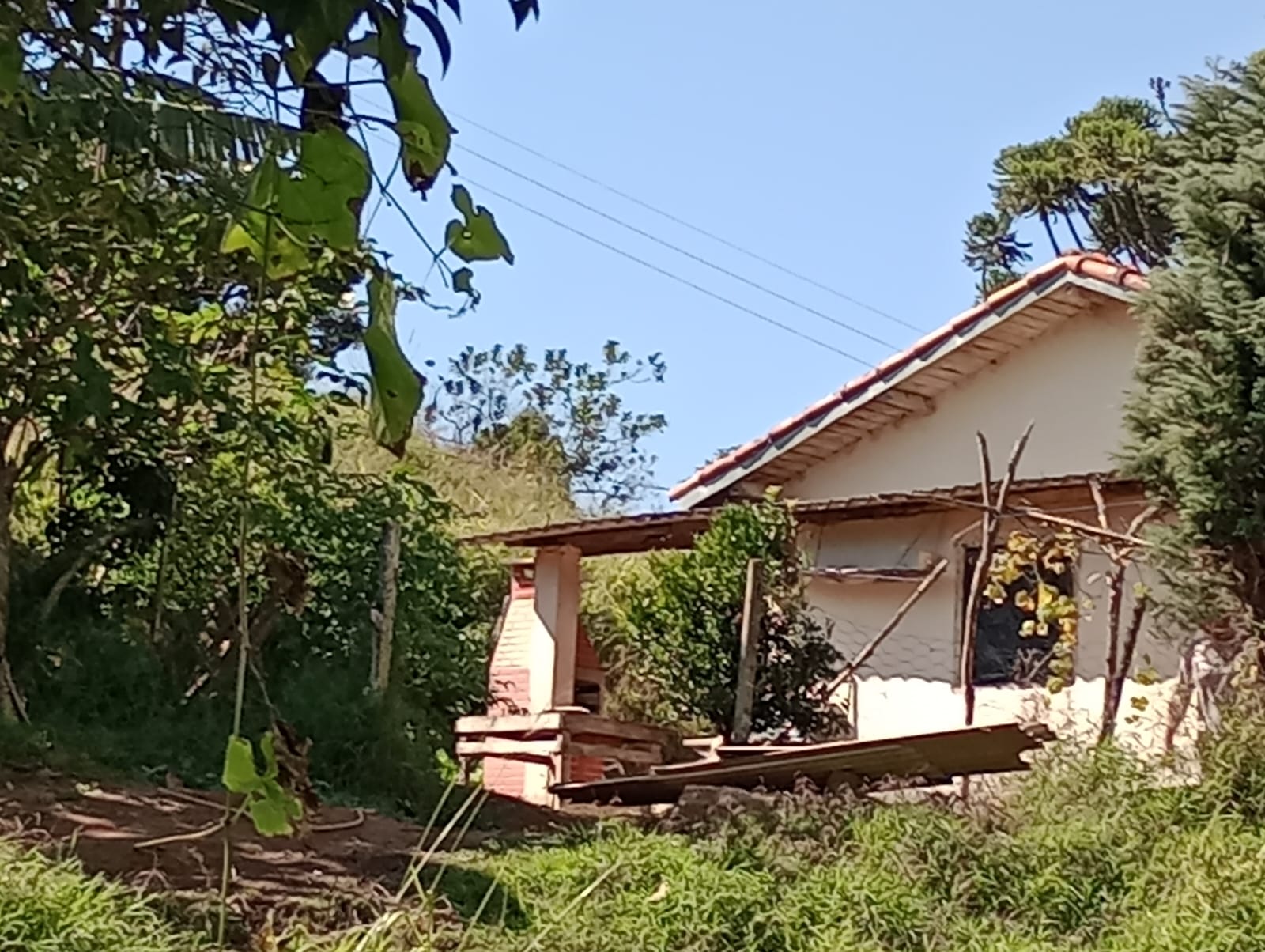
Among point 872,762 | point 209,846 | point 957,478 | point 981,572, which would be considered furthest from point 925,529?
point 209,846

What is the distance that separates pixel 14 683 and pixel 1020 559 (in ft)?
17.2

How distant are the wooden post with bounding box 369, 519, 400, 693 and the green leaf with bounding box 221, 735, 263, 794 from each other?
7932mm

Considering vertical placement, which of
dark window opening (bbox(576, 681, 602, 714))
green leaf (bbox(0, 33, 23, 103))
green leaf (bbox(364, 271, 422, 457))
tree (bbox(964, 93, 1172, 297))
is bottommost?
dark window opening (bbox(576, 681, 602, 714))

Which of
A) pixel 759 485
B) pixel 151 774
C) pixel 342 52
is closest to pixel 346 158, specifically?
pixel 342 52

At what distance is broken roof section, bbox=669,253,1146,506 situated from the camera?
11.4 metres

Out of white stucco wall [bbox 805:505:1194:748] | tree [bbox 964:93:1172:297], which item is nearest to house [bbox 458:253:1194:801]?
white stucco wall [bbox 805:505:1194:748]

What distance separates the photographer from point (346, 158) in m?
1.23

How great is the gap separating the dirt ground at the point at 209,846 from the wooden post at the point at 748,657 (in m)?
1.73

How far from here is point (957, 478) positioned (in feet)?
39.4

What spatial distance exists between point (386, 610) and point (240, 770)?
8419mm

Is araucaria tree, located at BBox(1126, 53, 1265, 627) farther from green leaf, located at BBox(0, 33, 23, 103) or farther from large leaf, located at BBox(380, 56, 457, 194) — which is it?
large leaf, located at BBox(380, 56, 457, 194)

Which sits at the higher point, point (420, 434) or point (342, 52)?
point (420, 434)

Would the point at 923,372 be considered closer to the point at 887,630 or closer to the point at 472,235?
the point at 887,630

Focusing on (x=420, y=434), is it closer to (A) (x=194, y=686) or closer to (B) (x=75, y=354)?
(A) (x=194, y=686)
